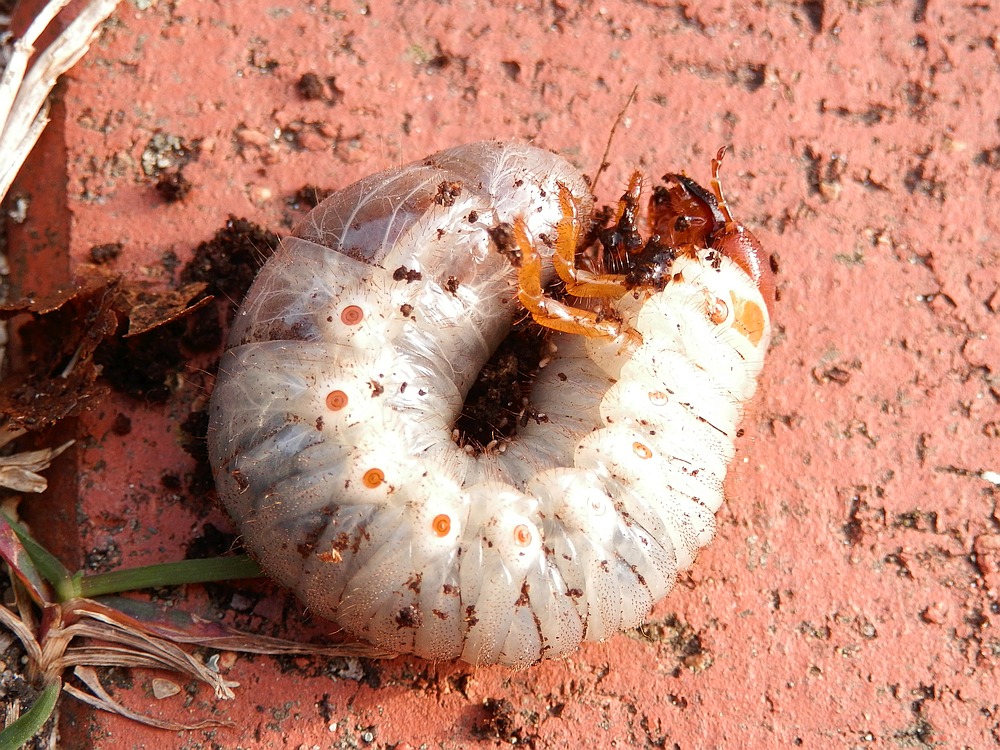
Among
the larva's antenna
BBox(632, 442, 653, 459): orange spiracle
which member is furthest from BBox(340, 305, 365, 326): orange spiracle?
the larva's antenna

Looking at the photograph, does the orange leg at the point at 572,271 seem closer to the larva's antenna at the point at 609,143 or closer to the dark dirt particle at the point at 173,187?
the larva's antenna at the point at 609,143

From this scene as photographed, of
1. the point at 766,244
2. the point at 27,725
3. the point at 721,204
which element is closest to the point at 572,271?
the point at 721,204

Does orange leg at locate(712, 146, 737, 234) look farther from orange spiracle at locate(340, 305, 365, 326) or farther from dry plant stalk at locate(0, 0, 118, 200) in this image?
dry plant stalk at locate(0, 0, 118, 200)

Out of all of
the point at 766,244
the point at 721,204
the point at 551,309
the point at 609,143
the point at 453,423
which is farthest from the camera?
the point at 766,244

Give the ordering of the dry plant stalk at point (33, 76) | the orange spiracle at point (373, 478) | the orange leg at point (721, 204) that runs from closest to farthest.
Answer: the orange spiracle at point (373, 478), the orange leg at point (721, 204), the dry plant stalk at point (33, 76)

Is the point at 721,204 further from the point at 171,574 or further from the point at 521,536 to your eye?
the point at 171,574

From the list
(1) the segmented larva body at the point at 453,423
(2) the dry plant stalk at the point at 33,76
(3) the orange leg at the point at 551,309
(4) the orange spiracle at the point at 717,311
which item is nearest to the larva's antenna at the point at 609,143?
(1) the segmented larva body at the point at 453,423

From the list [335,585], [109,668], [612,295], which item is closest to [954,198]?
[612,295]
